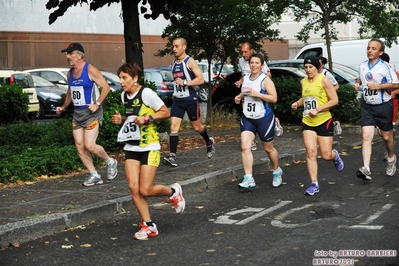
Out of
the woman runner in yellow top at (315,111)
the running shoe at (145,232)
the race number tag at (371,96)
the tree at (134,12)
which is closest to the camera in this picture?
the running shoe at (145,232)

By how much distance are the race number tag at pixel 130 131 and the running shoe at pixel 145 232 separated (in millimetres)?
836

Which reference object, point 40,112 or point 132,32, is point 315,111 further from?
point 40,112

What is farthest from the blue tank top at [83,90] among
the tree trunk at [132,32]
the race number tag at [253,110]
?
the tree trunk at [132,32]

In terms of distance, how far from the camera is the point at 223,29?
1939cm

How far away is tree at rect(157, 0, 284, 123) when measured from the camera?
1892 centimetres

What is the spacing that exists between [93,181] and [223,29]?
9.15 metres

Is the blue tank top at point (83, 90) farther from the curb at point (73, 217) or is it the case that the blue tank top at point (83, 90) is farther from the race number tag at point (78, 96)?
the curb at point (73, 217)

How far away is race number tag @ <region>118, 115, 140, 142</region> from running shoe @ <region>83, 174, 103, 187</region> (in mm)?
2617

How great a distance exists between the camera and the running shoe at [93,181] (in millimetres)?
10883

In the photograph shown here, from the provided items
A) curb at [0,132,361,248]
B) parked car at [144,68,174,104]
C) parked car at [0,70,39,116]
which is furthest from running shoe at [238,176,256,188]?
parked car at [144,68,174,104]

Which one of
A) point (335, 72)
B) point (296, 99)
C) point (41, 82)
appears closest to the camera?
point (296, 99)

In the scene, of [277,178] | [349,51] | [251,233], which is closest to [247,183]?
[277,178]

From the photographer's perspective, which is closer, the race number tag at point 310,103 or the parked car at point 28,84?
the race number tag at point 310,103

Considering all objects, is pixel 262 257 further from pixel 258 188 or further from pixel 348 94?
pixel 348 94
